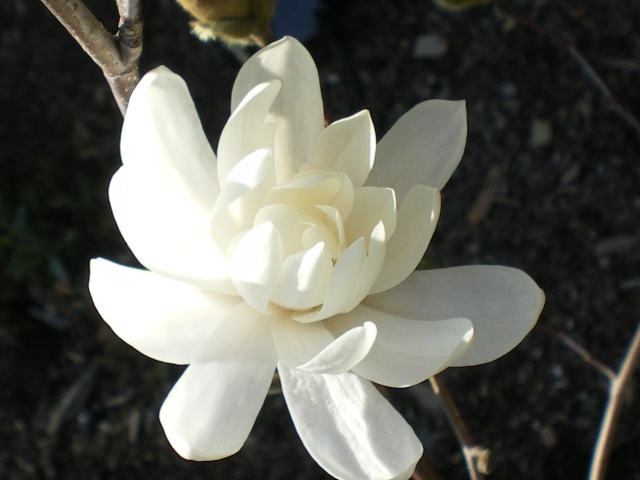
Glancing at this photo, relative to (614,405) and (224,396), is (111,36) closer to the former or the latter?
(224,396)

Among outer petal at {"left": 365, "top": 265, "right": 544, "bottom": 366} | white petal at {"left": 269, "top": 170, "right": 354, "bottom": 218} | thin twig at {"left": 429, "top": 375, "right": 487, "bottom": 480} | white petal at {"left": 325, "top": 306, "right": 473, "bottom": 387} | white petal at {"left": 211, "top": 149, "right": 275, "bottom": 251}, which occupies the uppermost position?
white petal at {"left": 211, "top": 149, "right": 275, "bottom": 251}

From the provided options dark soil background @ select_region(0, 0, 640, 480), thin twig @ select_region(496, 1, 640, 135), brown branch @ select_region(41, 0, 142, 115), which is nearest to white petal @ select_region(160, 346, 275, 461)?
brown branch @ select_region(41, 0, 142, 115)

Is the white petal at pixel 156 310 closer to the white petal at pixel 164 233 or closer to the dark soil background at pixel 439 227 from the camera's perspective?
the white petal at pixel 164 233

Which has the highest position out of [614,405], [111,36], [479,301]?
[111,36]

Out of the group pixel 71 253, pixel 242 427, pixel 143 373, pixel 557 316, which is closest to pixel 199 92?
pixel 71 253

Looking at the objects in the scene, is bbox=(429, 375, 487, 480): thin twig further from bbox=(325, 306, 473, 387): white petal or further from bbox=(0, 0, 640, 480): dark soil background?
bbox=(0, 0, 640, 480): dark soil background

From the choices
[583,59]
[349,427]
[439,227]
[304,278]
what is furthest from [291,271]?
[439,227]
